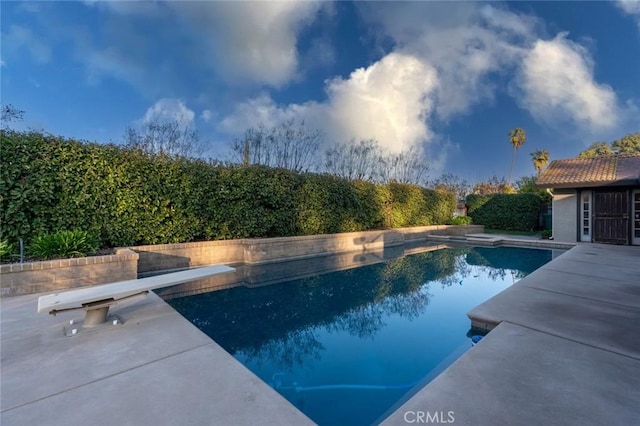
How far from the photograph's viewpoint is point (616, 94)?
653 inches

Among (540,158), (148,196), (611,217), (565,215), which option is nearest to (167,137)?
(148,196)

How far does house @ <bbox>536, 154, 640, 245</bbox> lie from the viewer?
11328mm

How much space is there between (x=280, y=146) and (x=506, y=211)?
14.6 meters

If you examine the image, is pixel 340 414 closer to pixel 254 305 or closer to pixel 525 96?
pixel 254 305

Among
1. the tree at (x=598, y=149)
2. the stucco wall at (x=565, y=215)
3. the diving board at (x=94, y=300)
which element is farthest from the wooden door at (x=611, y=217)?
the tree at (x=598, y=149)

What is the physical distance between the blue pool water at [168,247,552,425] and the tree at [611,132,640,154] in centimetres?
3433

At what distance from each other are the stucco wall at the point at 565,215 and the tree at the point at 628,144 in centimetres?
2574

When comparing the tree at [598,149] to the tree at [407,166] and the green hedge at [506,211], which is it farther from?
the tree at [407,166]

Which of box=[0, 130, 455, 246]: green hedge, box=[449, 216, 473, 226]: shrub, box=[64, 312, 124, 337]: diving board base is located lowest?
box=[64, 312, 124, 337]: diving board base

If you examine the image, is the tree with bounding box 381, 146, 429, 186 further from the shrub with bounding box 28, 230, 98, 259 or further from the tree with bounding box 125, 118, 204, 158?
the shrub with bounding box 28, 230, 98, 259

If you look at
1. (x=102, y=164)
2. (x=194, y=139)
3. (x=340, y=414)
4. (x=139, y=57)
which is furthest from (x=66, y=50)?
(x=340, y=414)

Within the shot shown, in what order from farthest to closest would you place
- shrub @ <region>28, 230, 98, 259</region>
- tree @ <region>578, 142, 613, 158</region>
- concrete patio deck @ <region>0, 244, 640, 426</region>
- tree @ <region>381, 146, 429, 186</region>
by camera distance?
tree @ <region>578, 142, 613, 158</region> → tree @ <region>381, 146, 429, 186</region> → shrub @ <region>28, 230, 98, 259</region> → concrete patio deck @ <region>0, 244, 640, 426</region>

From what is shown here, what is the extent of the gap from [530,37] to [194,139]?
49.3 ft

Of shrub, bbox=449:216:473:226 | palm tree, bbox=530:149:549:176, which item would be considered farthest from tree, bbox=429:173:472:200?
palm tree, bbox=530:149:549:176
